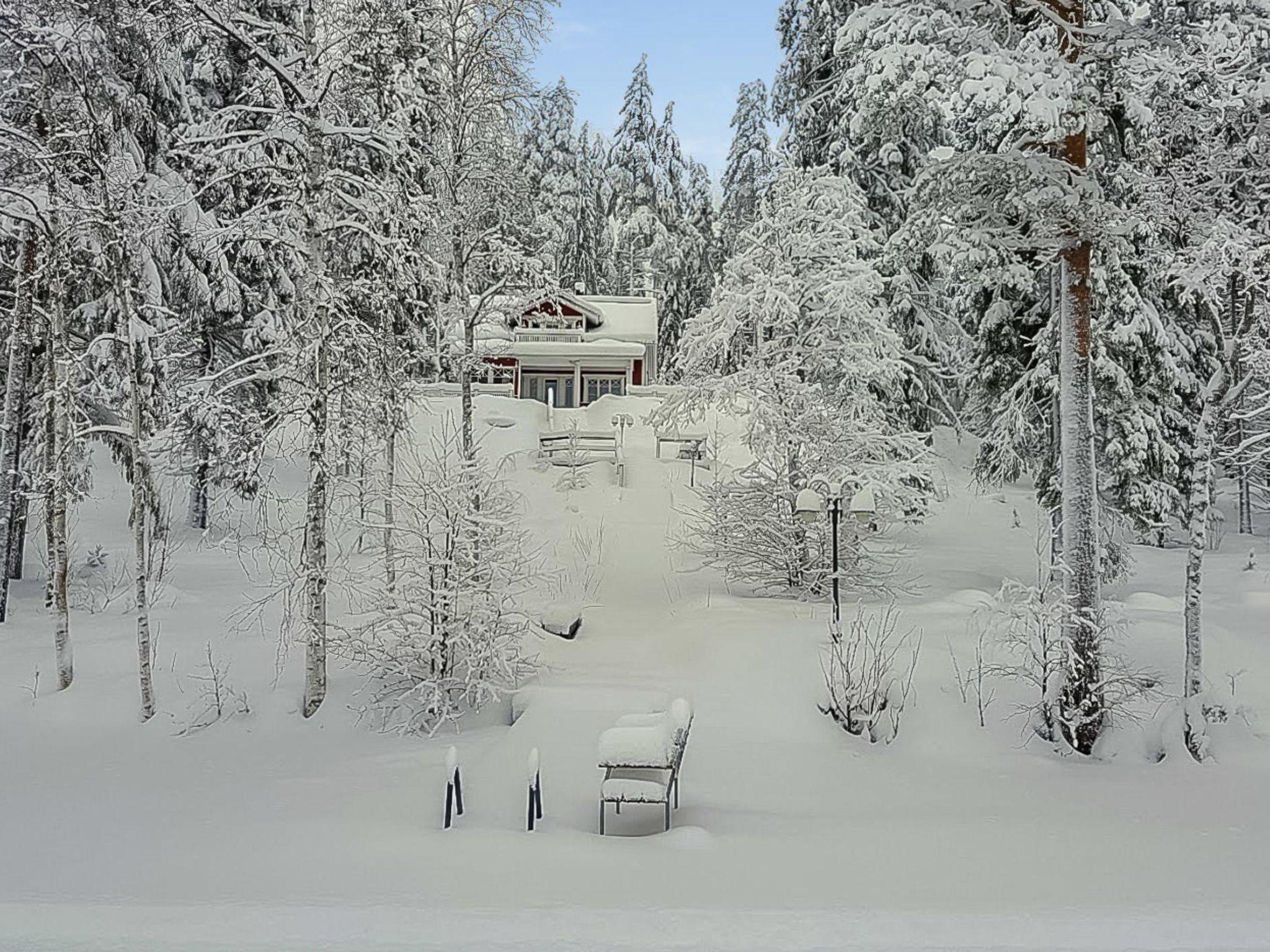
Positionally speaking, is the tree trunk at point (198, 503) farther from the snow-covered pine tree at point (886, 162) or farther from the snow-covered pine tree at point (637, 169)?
the snow-covered pine tree at point (637, 169)

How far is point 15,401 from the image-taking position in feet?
40.3

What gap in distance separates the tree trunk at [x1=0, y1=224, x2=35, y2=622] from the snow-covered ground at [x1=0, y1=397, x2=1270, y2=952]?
3.60ft

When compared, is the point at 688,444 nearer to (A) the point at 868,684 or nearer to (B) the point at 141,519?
Answer: (A) the point at 868,684

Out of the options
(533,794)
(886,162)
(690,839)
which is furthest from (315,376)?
(886,162)

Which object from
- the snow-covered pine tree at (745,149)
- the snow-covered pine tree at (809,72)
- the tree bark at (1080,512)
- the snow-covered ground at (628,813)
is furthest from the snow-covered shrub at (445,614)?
the snow-covered pine tree at (745,149)

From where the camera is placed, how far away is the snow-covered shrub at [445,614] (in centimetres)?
981

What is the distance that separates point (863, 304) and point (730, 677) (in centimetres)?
701

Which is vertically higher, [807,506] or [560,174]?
[560,174]

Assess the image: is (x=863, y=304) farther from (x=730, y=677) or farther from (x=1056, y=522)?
(x=730, y=677)

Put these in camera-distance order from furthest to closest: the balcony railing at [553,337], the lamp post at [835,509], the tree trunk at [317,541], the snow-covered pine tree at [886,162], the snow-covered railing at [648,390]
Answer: the balcony railing at [553,337] < the snow-covered railing at [648,390] < the snow-covered pine tree at [886,162] < the lamp post at [835,509] < the tree trunk at [317,541]

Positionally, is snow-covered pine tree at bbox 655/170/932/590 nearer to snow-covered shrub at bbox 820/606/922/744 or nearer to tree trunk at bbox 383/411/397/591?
snow-covered shrub at bbox 820/606/922/744

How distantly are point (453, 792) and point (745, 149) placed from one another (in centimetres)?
2988

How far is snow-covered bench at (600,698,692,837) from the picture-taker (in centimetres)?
669

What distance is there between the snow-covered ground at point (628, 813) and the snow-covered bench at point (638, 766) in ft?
0.94
